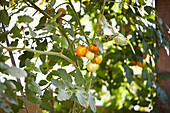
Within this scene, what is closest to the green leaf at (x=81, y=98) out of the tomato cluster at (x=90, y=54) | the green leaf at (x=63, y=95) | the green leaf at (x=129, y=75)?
the green leaf at (x=63, y=95)

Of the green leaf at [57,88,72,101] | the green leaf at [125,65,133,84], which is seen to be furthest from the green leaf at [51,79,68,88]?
the green leaf at [125,65,133,84]

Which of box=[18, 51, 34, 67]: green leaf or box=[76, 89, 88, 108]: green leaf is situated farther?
box=[18, 51, 34, 67]: green leaf

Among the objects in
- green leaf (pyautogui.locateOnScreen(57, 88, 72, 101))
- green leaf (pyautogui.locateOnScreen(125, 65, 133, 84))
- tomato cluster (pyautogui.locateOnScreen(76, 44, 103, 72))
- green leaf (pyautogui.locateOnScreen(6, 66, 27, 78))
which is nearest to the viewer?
green leaf (pyautogui.locateOnScreen(6, 66, 27, 78))

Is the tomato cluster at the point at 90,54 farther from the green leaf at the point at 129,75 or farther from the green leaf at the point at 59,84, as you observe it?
the green leaf at the point at 129,75

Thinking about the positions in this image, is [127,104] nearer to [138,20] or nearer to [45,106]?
[138,20]

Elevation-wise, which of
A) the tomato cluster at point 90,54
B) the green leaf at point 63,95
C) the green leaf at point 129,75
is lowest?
the green leaf at point 129,75

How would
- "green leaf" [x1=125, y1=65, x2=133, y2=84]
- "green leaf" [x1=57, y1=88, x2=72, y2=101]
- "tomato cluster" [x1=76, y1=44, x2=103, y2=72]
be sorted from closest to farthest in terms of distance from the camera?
"green leaf" [x1=57, y1=88, x2=72, y2=101] → "tomato cluster" [x1=76, y1=44, x2=103, y2=72] → "green leaf" [x1=125, y1=65, x2=133, y2=84]

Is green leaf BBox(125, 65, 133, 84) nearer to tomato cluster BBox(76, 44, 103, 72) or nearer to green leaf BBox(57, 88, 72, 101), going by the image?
tomato cluster BBox(76, 44, 103, 72)

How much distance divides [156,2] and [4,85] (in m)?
1.48

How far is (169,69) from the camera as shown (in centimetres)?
150

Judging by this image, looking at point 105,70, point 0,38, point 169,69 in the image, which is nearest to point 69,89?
point 0,38

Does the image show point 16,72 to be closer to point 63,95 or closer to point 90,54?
point 63,95

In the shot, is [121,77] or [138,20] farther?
[121,77]

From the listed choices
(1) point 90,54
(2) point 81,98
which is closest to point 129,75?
(1) point 90,54
